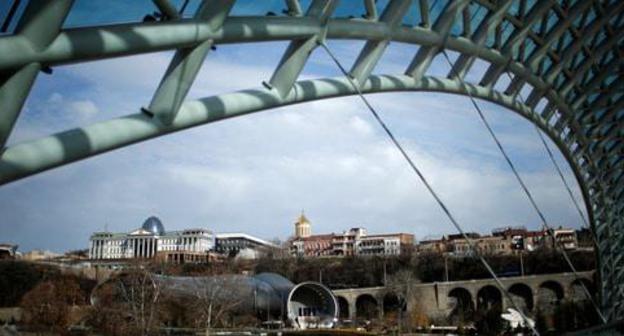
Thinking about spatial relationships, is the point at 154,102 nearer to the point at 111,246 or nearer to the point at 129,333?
the point at 129,333

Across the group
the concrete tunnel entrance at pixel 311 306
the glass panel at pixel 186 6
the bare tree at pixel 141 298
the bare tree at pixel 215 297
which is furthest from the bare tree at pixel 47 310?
the glass panel at pixel 186 6

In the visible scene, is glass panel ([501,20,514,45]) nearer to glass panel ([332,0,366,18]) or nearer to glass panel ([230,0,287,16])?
glass panel ([332,0,366,18])

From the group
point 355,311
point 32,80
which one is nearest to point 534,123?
point 32,80

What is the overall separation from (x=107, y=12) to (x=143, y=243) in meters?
153

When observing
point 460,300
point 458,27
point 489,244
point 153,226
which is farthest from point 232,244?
point 458,27

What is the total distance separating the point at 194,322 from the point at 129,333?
21458 mm

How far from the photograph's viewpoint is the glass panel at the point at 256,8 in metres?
7.80

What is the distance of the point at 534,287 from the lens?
8512 cm

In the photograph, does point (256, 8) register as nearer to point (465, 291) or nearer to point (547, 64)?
point (547, 64)

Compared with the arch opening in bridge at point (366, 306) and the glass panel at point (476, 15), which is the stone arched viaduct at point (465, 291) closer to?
the arch opening in bridge at point (366, 306)

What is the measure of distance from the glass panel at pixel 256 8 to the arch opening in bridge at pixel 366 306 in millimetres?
91953

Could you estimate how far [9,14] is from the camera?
5.11m

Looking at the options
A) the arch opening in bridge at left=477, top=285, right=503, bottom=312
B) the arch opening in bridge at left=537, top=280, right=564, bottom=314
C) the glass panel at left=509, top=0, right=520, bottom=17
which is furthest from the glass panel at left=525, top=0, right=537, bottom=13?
the arch opening in bridge at left=477, top=285, right=503, bottom=312

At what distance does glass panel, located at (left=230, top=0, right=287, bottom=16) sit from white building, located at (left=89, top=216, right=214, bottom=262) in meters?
140
